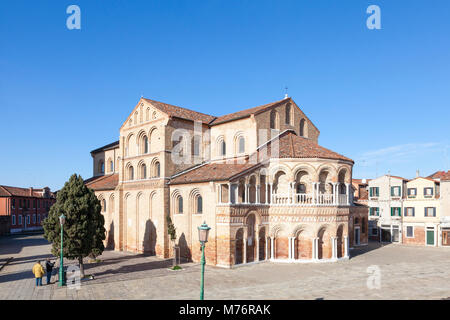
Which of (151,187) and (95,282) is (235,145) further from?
(95,282)

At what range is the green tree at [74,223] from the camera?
2183 centimetres

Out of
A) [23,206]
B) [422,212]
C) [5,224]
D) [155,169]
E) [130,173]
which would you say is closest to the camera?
[155,169]

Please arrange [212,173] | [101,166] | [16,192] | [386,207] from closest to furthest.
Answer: [212,173]
[386,207]
[101,166]
[16,192]

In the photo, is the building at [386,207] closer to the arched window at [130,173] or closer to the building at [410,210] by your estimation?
the building at [410,210]

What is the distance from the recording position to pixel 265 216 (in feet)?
94.4

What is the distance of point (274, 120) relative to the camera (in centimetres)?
3350

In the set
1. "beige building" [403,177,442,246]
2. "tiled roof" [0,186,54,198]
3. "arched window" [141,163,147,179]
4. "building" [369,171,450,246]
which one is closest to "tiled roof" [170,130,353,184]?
"arched window" [141,163,147,179]

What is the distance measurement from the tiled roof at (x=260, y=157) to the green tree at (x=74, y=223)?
8962 millimetres

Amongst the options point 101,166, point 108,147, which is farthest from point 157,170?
point 101,166

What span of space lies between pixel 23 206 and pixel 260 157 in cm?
5204

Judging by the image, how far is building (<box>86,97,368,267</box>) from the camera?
1086 inches

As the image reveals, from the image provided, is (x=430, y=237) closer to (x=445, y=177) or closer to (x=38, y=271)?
(x=445, y=177)
